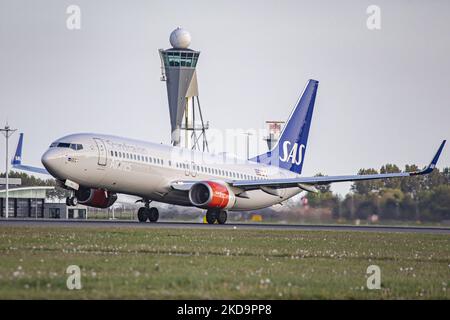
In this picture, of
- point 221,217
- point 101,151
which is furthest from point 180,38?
point 101,151

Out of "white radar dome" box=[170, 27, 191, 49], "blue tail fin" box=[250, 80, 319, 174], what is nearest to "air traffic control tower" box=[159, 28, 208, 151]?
"white radar dome" box=[170, 27, 191, 49]

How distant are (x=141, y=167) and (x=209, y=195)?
3.94 m

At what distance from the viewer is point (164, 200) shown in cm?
5219

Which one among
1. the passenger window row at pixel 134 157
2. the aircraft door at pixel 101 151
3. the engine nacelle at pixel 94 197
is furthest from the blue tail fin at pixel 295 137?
the aircraft door at pixel 101 151

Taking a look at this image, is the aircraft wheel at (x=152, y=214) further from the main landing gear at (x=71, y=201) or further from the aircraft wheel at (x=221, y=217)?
the main landing gear at (x=71, y=201)

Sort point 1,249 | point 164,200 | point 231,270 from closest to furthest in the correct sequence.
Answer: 1. point 231,270
2. point 1,249
3. point 164,200

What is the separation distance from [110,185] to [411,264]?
2596cm

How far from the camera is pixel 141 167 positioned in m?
49.2

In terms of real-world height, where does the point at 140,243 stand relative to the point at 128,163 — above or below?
below

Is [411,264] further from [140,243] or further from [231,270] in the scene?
[140,243]

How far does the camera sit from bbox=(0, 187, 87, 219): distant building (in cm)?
9744

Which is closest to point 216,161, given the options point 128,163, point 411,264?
point 128,163

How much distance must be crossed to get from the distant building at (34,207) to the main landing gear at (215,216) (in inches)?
1757

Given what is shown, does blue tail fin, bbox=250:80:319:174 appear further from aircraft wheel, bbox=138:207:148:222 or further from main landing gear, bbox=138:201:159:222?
aircraft wheel, bbox=138:207:148:222
